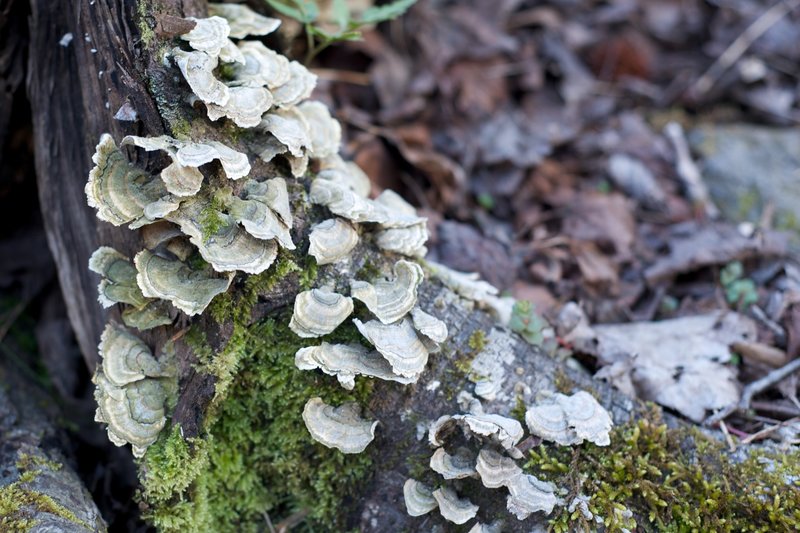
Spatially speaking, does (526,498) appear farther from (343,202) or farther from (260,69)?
(260,69)

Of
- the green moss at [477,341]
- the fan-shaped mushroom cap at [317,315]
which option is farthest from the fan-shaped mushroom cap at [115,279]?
the green moss at [477,341]

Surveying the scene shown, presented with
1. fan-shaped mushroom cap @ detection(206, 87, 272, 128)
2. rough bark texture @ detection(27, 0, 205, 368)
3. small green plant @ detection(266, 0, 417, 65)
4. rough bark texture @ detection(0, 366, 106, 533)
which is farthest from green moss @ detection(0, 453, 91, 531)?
small green plant @ detection(266, 0, 417, 65)

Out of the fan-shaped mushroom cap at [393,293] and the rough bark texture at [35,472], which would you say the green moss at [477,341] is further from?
the rough bark texture at [35,472]

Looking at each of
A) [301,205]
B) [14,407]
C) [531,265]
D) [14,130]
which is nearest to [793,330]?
[531,265]

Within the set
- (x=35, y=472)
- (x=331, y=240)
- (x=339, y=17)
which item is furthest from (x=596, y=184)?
(x=35, y=472)

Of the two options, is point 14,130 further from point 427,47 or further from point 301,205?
point 427,47

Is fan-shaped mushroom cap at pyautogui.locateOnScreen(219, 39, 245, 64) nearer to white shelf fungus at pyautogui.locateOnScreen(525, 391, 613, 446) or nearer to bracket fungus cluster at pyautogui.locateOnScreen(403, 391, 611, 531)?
bracket fungus cluster at pyautogui.locateOnScreen(403, 391, 611, 531)
